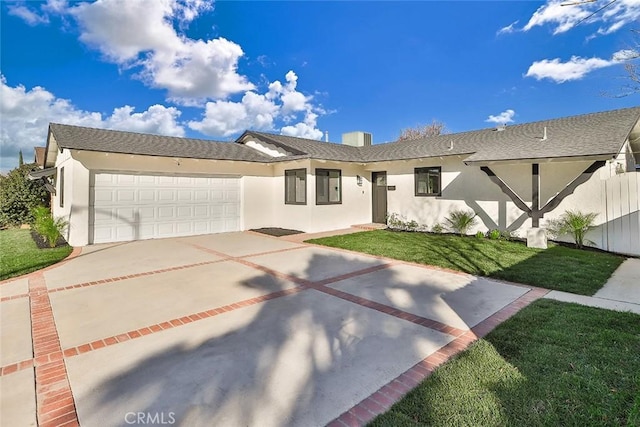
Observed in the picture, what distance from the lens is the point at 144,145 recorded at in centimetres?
1159

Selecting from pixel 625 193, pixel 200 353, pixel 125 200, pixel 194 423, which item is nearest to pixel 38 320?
pixel 200 353

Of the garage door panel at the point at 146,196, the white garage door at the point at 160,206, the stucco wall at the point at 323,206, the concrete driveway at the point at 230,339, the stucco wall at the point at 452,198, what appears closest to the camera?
the concrete driveway at the point at 230,339

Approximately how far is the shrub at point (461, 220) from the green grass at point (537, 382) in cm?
766

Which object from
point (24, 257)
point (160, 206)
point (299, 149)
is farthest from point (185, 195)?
point (24, 257)

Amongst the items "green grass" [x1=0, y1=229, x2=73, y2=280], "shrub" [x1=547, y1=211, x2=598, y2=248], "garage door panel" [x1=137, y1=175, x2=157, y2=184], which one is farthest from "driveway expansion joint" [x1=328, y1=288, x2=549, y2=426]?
"garage door panel" [x1=137, y1=175, x2=157, y2=184]

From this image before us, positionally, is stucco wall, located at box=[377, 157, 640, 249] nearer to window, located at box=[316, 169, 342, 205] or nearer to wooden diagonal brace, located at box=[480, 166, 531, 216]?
wooden diagonal brace, located at box=[480, 166, 531, 216]

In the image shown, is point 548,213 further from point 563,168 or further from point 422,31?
point 422,31

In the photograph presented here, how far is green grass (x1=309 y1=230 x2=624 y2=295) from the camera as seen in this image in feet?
20.0

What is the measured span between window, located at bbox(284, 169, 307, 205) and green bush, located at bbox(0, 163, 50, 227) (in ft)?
43.6

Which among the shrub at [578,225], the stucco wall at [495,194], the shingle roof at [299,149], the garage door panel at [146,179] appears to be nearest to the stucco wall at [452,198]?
the stucco wall at [495,194]

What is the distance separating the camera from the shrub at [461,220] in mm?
11459

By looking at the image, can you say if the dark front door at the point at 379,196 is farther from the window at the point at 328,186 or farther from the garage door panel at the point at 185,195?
the garage door panel at the point at 185,195

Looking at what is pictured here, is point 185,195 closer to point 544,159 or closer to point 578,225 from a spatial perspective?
point 544,159

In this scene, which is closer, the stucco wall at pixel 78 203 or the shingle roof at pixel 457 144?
the shingle roof at pixel 457 144
